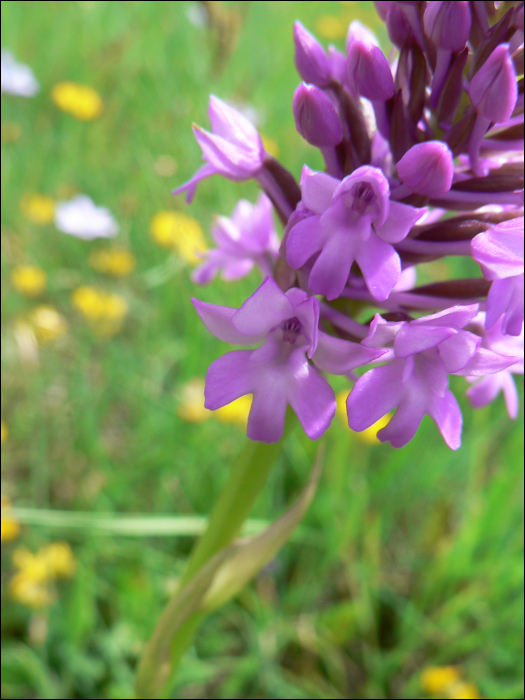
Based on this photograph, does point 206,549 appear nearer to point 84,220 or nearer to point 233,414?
point 233,414

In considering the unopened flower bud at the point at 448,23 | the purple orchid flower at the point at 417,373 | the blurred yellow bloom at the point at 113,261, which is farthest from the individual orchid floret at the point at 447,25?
the blurred yellow bloom at the point at 113,261

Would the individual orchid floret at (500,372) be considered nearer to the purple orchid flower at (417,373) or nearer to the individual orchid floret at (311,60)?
the purple orchid flower at (417,373)

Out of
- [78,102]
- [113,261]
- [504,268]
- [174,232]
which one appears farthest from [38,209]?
[504,268]

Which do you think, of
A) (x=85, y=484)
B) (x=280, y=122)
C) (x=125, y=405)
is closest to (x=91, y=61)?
(x=280, y=122)

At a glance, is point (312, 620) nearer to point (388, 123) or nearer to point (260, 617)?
point (260, 617)

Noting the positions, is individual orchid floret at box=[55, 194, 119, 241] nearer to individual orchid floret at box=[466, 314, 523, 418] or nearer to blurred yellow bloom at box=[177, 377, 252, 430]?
blurred yellow bloom at box=[177, 377, 252, 430]

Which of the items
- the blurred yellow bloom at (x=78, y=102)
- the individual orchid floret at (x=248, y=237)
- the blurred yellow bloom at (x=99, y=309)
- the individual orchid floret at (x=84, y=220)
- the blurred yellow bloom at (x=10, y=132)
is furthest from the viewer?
the blurred yellow bloom at (x=78, y=102)
